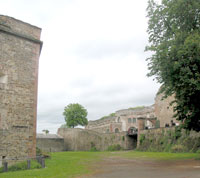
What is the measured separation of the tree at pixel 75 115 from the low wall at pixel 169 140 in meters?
33.0

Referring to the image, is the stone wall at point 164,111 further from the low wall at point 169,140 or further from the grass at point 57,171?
the grass at point 57,171

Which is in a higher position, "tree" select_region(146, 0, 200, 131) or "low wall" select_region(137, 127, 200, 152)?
"tree" select_region(146, 0, 200, 131)

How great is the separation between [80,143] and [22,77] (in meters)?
33.7

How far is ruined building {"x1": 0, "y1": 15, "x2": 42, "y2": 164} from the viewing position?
14.1 meters

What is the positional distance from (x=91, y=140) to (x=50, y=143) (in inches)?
473

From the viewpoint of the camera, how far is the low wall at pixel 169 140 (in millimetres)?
22109

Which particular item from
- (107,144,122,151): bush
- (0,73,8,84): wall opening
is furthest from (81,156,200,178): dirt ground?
(107,144,122,151): bush

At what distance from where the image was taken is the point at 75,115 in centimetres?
6300

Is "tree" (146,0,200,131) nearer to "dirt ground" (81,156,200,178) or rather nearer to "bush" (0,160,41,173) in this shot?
"dirt ground" (81,156,200,178)

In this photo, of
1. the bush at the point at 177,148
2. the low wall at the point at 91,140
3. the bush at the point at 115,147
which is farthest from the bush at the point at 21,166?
the bush at the point at 115,147

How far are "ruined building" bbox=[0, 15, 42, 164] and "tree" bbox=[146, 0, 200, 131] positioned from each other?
321 inches

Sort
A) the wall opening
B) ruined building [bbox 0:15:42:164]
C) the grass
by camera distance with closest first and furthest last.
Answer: the grass
ruined building [bbox 0:15:42:164]
the wall opening

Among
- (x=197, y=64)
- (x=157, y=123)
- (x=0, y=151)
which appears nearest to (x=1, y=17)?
(x=0, y=151)

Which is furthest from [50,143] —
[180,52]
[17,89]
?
[180,52]
